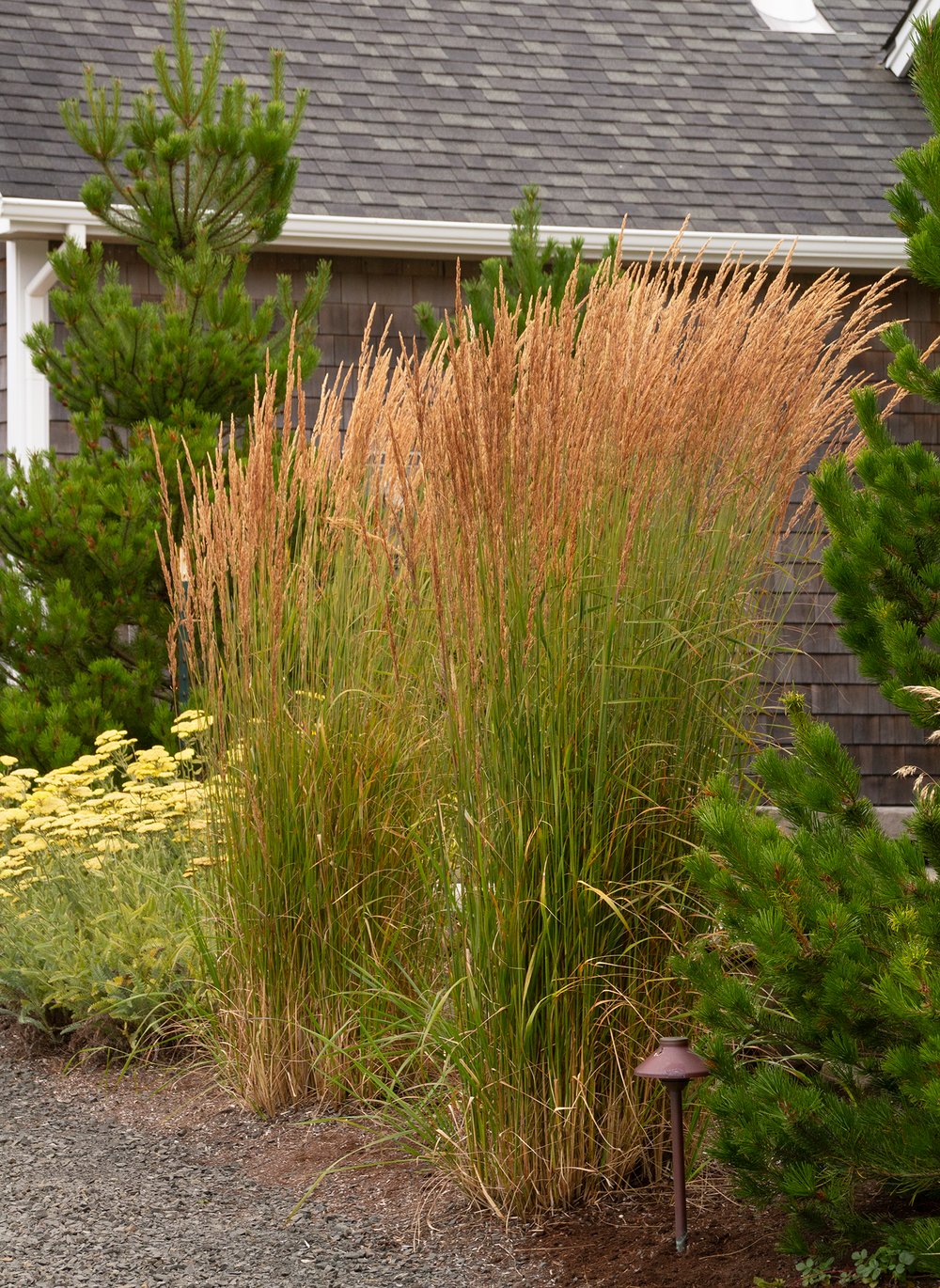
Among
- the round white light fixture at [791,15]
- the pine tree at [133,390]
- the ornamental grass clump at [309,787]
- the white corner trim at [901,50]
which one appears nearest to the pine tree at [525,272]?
the pine tree at [133,390]

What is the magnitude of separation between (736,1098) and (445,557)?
1290 millimetres

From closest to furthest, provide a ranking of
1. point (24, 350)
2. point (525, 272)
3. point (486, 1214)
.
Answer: point (486, 1214)
point (525, 272)
point (24, 350)

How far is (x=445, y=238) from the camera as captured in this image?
9.37m

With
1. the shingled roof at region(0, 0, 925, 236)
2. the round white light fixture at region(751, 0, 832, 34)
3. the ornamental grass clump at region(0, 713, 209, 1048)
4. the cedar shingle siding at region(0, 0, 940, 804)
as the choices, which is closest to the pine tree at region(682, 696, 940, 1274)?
the ornamental grass clump at region(0, 713, 209, 1048)

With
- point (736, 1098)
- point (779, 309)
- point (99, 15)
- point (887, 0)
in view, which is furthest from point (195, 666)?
point (887, 0)

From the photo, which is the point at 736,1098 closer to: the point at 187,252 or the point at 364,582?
the point at 364,582

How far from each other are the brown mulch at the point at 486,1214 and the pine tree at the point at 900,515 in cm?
112

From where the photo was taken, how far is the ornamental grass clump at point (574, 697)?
3283 millimetres

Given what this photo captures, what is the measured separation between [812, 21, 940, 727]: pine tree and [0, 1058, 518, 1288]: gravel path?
1503 mm

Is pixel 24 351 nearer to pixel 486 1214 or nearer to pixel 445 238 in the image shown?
pixel 445 238

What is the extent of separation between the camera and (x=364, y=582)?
4.50m

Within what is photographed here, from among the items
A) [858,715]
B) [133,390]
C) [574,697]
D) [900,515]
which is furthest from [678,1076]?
[858,715]

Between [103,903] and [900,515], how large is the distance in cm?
338

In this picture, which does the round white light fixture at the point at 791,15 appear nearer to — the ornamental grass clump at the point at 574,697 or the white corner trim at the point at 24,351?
the white corner trim at the point at 24,351
